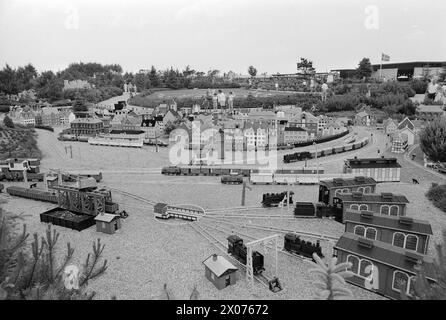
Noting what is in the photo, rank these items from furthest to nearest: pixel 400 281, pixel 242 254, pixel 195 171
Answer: pixel 195 171 < pixel 242 254 < pixel 400 281

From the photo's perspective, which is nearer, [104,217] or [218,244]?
[218,244]

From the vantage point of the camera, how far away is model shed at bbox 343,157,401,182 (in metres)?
28.3

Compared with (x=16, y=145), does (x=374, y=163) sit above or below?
below

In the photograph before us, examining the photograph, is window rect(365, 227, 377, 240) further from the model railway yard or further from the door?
the door

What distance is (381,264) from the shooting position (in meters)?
12.6

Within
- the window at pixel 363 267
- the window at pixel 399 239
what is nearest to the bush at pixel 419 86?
the window at pixel 399 239

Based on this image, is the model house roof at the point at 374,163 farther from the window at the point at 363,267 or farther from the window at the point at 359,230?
the window at the point at 363,267

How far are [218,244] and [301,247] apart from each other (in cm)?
424

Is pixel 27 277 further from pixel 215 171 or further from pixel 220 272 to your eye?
pixel 215 171

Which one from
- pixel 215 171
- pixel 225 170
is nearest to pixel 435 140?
pixel 225 170

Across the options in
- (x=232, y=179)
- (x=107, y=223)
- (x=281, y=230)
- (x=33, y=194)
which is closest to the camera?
(x=107, y=223)

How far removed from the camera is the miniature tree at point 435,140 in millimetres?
31469

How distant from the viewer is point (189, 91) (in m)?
111

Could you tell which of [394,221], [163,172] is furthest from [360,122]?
[394,221]
